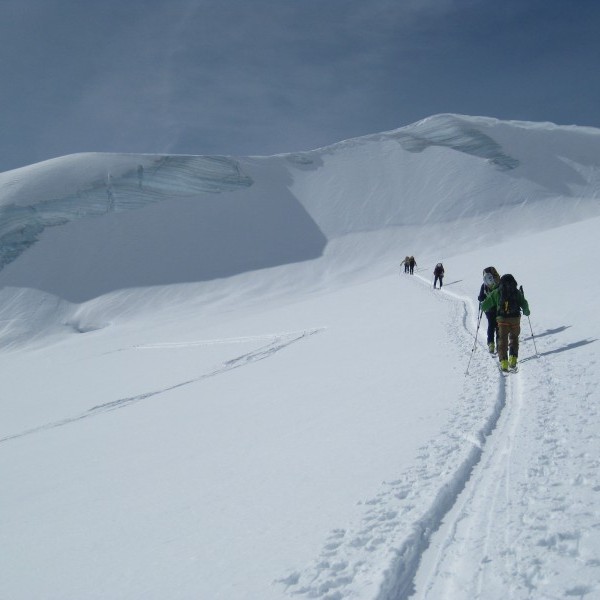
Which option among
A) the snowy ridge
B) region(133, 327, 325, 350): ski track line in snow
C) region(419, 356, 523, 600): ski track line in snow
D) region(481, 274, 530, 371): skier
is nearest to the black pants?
region(481, 274, 530, 371): skier

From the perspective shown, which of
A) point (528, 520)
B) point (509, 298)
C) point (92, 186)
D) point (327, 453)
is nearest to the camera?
point (528, 520)

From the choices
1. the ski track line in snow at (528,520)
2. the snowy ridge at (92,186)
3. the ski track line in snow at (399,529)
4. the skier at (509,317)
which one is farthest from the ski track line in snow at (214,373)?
the snowy ridge at (92,186)

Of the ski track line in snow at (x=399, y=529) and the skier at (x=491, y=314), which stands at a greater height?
the skier at (x=491, y=314)

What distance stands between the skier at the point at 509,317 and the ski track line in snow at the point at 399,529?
2.46 metres

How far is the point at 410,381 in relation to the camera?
6.80 m

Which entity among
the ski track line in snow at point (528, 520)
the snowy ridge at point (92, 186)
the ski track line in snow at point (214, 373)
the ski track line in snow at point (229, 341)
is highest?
the snowy ridge at point (92, 186)

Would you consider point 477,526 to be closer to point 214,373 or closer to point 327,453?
point 327,453

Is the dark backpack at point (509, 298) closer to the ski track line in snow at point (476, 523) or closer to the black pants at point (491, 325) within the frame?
the black pants at point (491, 325)

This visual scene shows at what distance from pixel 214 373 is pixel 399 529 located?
8047 mm

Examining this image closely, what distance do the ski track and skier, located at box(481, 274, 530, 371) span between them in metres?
2.33

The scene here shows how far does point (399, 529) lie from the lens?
124 inches

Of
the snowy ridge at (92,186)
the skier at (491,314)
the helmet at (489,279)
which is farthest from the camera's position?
the snowy ridge at (92,186)

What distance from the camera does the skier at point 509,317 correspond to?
23.5 ft

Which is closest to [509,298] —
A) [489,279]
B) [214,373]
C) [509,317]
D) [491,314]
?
[509,317]
